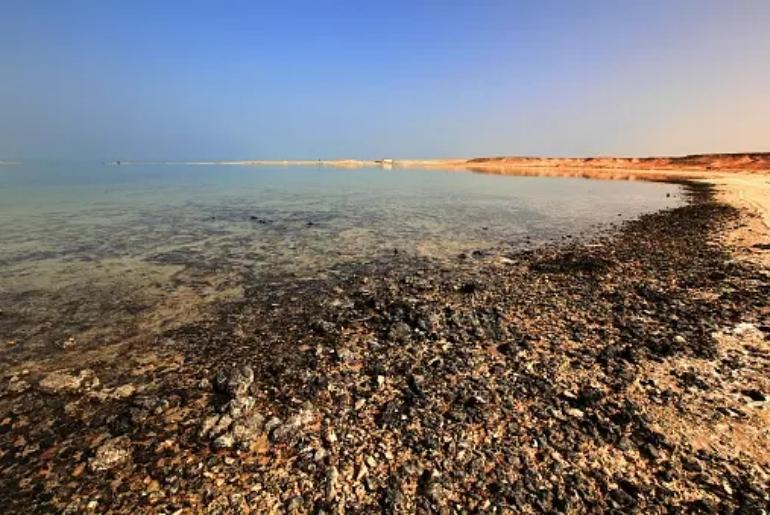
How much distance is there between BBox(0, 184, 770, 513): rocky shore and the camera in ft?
16.2

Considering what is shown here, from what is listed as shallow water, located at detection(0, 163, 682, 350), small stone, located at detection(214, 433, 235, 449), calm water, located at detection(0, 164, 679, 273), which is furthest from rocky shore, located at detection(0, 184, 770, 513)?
calm water, located at detection(0, 164, 679, 273)

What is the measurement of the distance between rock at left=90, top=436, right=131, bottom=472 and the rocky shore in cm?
2

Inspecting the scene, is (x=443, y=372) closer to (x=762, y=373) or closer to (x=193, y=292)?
(x=762, y=373)

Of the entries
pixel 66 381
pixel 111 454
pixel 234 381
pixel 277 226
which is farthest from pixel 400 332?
pixel 277 226

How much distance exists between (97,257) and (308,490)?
50.7 feet

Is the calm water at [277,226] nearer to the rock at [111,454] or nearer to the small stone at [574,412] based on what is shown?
the rock at [111,454]

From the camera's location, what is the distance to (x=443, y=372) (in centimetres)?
759

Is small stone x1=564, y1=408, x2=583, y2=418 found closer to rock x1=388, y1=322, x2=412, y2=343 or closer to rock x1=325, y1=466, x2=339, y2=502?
rock x1=388, y1=322, x2=412, y2=343

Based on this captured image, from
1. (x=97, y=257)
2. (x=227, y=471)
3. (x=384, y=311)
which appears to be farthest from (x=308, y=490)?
(x=97, y=257)

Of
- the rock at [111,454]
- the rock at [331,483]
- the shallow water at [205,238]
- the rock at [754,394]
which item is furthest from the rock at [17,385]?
the rock at [754,394]

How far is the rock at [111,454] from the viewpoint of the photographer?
539cm

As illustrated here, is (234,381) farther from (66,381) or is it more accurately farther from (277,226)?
(277,226)

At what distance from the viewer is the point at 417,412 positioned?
643 centimetres

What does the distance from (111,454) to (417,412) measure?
4.22 m
